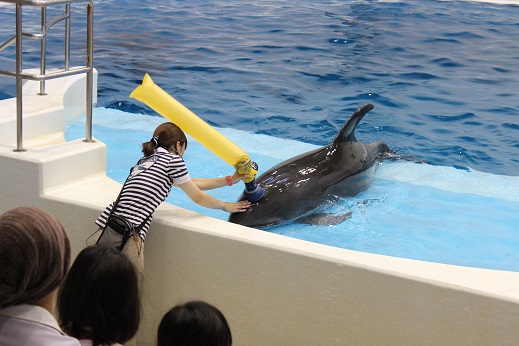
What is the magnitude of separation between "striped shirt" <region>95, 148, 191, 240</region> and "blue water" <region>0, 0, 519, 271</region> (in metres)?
1.68

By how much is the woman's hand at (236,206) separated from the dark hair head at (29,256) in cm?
309

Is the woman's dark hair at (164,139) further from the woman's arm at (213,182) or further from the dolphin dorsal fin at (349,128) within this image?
the dolphin dorsal fin at (349,128)

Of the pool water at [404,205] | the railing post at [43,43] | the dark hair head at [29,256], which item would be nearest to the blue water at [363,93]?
the pool water at [404,205]

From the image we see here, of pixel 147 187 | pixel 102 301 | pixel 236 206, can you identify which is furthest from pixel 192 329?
pixel 236 206

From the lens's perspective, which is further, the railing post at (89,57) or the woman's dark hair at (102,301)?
the railing post at (89,57)

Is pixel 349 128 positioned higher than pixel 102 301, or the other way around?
pixel 102 301

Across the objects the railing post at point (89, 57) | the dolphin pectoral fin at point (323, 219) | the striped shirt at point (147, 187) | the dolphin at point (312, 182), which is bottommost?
the dolphin pectoral fin at point (323, 219)

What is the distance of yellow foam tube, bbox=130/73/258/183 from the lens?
5.09m

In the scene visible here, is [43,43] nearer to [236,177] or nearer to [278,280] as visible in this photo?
[236,177]

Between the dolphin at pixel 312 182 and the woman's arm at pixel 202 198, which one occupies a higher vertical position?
the woman's arm at pixel 202 198

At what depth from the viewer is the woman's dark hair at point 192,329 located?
99.6 inches

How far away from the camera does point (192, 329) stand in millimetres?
2527

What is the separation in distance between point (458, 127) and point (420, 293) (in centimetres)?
713

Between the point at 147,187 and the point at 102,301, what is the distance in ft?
6.49
